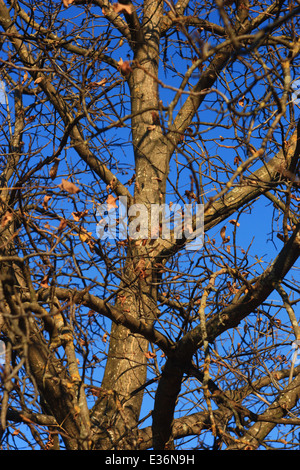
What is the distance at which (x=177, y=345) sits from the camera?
3.88 m

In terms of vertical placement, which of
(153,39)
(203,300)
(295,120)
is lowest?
(203,300)

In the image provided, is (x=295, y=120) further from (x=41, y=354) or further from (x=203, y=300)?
(x=41, y=354)

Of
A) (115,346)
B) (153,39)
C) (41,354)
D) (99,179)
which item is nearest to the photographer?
(41,354)

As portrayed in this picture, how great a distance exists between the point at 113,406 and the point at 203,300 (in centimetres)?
150

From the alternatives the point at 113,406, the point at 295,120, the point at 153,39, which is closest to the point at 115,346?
the point at 113,406

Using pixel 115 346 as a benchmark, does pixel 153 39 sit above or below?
above

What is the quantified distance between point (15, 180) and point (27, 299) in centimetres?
115

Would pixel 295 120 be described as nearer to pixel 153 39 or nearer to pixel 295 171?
pixel 295 171

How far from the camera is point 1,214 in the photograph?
391 cm

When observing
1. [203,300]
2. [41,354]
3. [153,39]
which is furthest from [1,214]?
[153,39]
